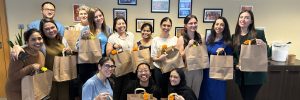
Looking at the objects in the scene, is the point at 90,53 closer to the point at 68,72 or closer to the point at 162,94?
the point at 68,72

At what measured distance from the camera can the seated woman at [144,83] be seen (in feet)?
8.97

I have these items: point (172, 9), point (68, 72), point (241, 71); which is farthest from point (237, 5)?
point (68, 72)

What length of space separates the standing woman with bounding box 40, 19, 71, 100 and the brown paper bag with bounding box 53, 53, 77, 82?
62 mm

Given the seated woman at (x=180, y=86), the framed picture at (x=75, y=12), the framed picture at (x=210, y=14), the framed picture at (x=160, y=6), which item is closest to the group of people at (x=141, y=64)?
the seated woman at (x=180, y=86)

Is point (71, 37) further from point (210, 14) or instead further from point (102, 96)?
point (210, 14)

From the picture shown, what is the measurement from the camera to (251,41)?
2508 mm

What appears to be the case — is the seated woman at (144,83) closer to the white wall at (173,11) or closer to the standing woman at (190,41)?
the standing woman at (190,41)

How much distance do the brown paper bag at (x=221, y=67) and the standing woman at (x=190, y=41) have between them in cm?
25

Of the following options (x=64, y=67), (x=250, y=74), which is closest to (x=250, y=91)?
(x=250, y=74)

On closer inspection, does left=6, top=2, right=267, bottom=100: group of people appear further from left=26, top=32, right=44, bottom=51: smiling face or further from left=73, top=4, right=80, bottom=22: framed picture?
left=73, top=4, right=80, bottom=22: framed picture

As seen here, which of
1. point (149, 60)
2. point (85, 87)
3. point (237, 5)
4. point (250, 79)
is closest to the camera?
point (85, 87)

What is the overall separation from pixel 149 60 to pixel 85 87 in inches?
31.4

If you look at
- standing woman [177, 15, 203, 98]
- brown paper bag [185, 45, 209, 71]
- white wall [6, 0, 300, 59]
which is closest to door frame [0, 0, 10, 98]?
white wall [6, 0, 300, 59]

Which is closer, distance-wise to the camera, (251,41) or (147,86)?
(251,41)
